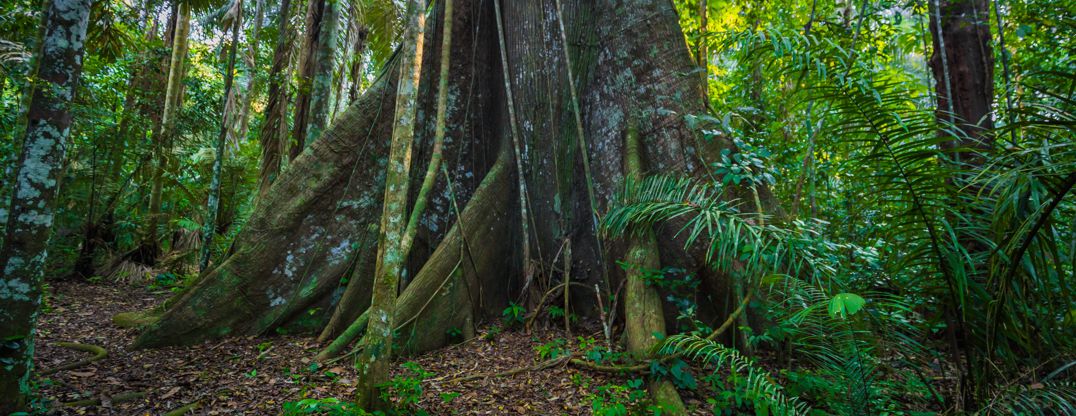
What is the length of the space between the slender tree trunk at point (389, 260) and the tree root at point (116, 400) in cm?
166

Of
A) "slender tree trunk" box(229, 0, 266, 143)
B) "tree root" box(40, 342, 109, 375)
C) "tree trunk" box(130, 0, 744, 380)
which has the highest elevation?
"slender tree trunk" box(229, 0, 266, 143)

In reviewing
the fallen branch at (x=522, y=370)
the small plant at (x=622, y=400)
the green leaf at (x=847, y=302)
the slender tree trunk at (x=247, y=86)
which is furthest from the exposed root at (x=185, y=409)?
the slender tree trunk at (x=247, y=86)

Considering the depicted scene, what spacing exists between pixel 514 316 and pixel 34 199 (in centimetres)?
325

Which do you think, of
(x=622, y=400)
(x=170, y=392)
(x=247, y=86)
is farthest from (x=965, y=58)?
(x=247, y=86)

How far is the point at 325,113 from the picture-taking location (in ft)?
24.8

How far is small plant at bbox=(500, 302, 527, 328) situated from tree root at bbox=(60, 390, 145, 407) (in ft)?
8.58

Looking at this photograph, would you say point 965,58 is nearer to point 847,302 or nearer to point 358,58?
point 847,302

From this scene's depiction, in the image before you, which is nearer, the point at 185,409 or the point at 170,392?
the point at 185,409

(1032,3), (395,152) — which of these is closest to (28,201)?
(395,152)

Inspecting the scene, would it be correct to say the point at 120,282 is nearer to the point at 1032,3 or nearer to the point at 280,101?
the point at 280,101

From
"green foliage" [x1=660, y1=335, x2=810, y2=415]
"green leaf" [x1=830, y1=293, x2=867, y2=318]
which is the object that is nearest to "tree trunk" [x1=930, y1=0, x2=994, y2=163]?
"green foliage" [x1=660, y1=335, x2=810, y2=415]

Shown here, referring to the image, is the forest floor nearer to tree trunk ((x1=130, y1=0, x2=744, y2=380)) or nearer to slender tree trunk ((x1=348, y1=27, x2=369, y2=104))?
tree trunk ((x1=130, y1=0, x2=744, y2=380))

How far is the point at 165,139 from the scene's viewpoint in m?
7.76

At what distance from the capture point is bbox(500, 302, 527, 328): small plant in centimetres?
448
